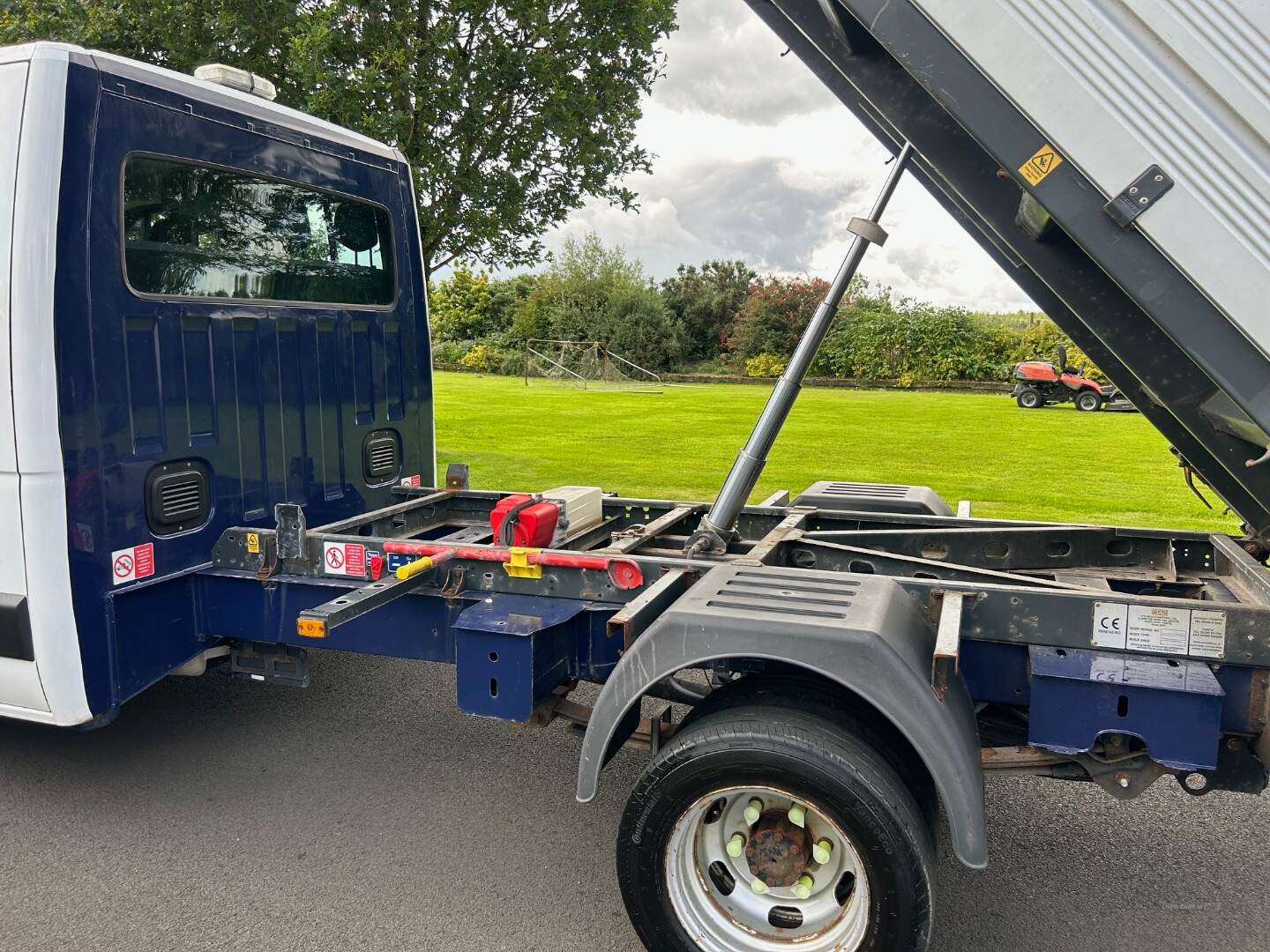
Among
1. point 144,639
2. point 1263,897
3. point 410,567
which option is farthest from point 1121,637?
point 144,639

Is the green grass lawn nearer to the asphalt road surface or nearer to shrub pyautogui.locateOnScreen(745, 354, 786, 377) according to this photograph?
the asphalt road surface

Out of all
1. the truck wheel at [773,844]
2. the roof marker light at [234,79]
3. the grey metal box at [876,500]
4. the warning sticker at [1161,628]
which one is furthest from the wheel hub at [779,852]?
the roof marker light at [234,79]

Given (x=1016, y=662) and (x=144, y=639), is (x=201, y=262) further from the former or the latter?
(x=1016, y=662)

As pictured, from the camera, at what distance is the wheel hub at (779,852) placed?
2777 millimetres

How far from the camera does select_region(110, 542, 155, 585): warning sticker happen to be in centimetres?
348

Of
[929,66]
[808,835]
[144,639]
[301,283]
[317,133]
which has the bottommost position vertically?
[808,835]

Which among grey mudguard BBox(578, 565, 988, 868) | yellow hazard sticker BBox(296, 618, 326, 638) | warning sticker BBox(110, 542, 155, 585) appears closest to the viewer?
grey mudguard BBox(578, 565, 988, 868)

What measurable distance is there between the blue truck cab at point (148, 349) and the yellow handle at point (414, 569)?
1.11m

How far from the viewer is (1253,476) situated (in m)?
3.33

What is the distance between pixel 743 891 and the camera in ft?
9.35

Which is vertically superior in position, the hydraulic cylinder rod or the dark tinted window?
the dark tinted window

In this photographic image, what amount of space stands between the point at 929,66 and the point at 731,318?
37951 mm

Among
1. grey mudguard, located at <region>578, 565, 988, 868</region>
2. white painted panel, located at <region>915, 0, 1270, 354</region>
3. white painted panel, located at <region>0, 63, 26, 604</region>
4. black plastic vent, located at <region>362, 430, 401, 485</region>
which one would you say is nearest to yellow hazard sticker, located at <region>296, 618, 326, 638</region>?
grey mudguard, located at <region>578, 565, 988, 868</region>

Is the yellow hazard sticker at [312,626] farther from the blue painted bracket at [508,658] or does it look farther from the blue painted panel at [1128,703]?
the blue painted panel at [1128,703]
